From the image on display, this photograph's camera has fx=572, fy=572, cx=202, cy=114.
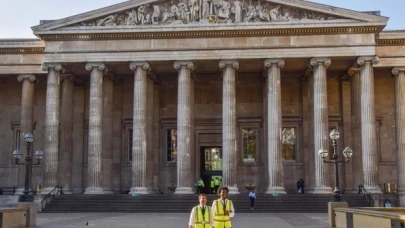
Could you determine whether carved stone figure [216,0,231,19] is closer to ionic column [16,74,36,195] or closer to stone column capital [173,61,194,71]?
stone column capital [173,61,194,71]

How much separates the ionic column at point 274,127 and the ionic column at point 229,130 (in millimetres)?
2414

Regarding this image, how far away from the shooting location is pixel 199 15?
1612 inches

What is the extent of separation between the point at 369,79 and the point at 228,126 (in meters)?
10.3

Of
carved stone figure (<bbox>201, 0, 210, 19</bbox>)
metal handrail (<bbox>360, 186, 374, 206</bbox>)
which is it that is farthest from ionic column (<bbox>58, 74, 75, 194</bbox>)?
metal handrail (<bbox>360, 186, 374, 206</bbox>)

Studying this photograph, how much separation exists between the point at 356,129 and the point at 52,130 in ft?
73.6

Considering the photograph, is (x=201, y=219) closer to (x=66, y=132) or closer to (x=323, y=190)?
(x=323, y=190)

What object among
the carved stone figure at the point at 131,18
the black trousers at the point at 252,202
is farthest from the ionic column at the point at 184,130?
the black trousers at the point at 252,202

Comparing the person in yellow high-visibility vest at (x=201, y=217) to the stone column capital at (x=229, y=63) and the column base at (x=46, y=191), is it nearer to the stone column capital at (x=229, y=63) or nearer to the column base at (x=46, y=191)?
the stone column capital at (x=229, y=63)

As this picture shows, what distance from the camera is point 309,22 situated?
131 ft

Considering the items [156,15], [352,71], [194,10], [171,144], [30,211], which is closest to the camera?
[30,211]

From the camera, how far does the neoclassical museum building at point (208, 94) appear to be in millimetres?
40094

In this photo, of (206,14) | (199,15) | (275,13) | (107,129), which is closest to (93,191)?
(107,129)

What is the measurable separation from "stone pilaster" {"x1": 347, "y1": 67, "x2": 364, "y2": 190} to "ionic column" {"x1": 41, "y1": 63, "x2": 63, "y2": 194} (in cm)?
2186

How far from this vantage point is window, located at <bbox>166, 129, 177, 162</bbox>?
47.4 m
